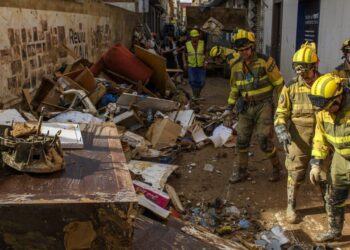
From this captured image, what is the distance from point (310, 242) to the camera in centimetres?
422

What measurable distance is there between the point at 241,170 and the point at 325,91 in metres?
2.49

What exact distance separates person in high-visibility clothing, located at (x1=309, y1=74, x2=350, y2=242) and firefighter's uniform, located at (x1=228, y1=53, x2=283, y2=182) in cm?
144

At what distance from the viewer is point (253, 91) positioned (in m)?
5.39

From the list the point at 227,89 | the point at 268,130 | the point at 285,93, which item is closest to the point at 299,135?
the point at 285,93

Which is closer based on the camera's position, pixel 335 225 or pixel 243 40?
pixel 335 225

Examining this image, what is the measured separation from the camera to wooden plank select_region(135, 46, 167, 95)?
8805mm

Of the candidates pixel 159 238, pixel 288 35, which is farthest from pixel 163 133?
pixel 288 35

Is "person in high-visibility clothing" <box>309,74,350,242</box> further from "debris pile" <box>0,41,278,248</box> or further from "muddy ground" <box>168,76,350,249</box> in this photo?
"debris pile" <box>0,41,278,248</box>

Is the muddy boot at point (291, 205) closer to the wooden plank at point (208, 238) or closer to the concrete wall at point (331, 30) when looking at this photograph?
the wooden plank at point (208, 238)

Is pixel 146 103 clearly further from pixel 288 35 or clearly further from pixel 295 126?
pixel 288 35

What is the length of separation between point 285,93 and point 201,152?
262 centimetres

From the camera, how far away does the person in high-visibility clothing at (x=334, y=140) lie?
3527 mm

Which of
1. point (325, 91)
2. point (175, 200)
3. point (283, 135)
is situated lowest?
point (175, 200)

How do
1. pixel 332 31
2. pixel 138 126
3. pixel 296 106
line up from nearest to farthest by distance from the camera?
pixel 296 106 → pixel 138 126 → pixel 332 31
